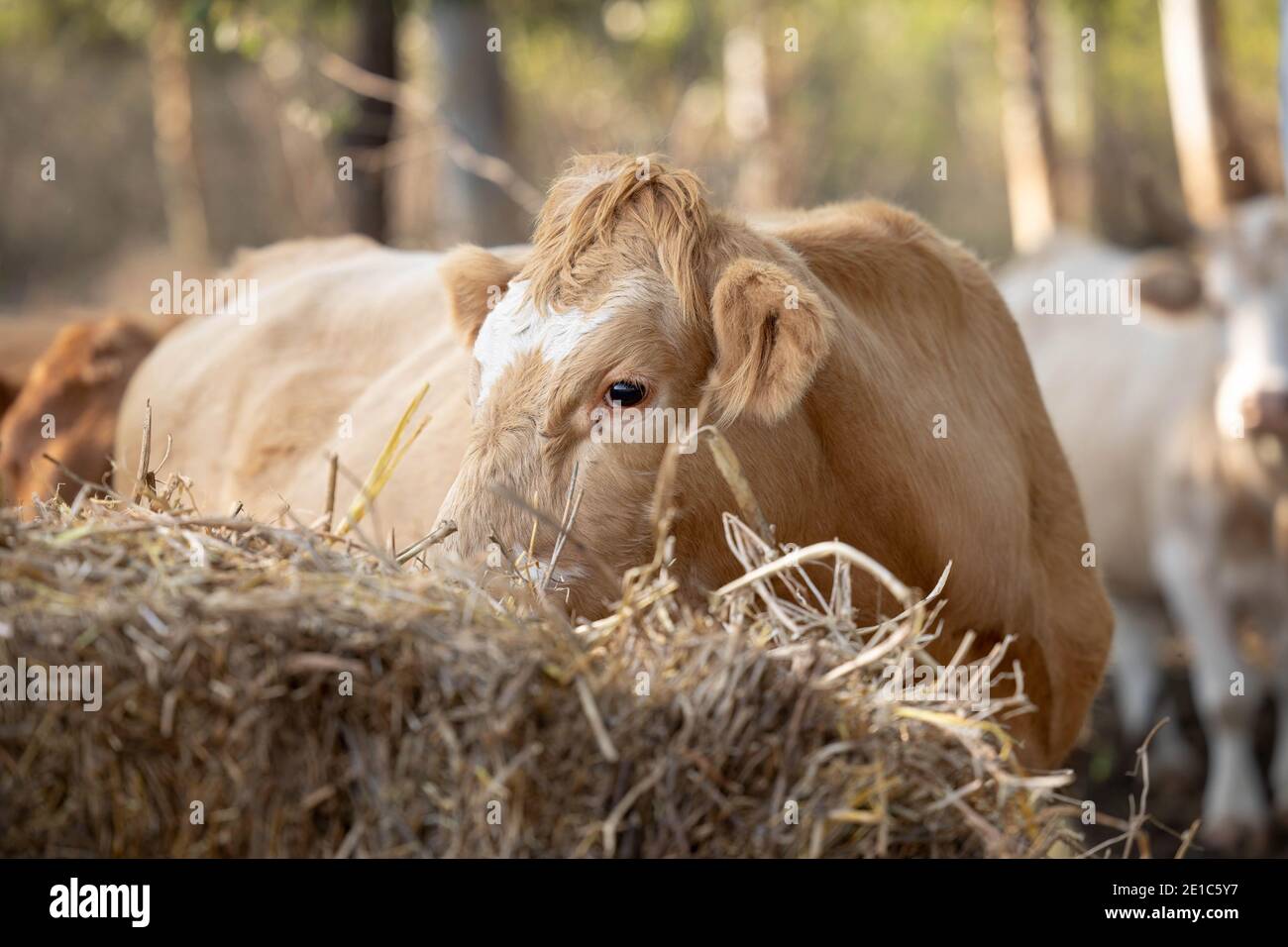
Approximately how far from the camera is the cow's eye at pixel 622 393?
2.86m

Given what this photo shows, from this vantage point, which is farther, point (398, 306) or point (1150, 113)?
point (1150, 113)

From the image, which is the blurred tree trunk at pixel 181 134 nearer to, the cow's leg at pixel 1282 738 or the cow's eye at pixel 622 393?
the cow's leg at pixel 1282 738

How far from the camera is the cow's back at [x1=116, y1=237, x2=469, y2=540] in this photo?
4078 mm

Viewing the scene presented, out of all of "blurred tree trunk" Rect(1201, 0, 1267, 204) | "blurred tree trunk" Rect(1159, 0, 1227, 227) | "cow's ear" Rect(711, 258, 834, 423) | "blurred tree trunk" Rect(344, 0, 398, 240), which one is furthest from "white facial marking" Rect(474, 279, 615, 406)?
"blurred tree trunk" Rect(1159, 0, 1227, 227)

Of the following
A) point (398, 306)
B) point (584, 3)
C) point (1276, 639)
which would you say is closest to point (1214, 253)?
point (1276, 639)

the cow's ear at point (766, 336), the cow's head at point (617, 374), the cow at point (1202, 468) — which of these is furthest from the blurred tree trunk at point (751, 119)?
the cow's ear at point (766, 336)

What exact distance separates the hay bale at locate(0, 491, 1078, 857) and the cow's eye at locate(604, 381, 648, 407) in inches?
32.5

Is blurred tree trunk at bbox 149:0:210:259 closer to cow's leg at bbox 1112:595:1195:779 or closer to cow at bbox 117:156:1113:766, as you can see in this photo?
cow's leg at bbox 1112:595:1195:779

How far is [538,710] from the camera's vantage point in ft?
6.60

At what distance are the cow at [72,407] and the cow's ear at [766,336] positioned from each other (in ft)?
10.8

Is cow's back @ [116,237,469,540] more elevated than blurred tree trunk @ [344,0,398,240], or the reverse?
blurred tree trunk @ [344,0,398,240]

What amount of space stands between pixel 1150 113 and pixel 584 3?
18.1m
